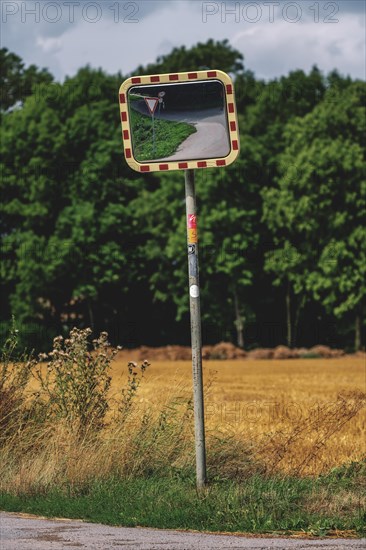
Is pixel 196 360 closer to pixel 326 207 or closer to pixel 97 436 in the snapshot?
pixel 97 436

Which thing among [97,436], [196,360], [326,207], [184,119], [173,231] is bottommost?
[97,436]

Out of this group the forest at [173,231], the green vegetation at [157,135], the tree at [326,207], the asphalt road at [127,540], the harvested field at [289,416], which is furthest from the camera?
the tree at [326,207]

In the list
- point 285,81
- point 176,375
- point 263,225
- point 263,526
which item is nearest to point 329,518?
point 263,526

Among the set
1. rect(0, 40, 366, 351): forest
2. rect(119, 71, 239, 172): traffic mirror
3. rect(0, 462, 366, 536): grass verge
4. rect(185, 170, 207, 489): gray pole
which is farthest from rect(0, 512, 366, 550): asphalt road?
rect(0, 40, 366, 351): forest

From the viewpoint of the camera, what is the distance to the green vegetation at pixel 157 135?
11.3 metres

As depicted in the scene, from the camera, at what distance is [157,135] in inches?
450

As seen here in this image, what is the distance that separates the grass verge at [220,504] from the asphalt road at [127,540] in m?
0.36

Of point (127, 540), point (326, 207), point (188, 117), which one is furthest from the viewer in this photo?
point (326, 207)

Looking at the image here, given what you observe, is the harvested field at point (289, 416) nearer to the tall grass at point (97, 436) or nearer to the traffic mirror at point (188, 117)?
the tall grass at point (97, 436)

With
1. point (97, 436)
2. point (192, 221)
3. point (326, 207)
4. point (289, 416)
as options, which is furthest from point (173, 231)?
point (192, 221)

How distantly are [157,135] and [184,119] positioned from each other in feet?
1.07

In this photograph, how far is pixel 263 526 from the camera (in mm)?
9703

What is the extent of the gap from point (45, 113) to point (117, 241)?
7619 mm

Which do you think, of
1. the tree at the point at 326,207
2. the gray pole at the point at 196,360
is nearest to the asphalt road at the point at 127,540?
the gray pole at the point at 196,360
